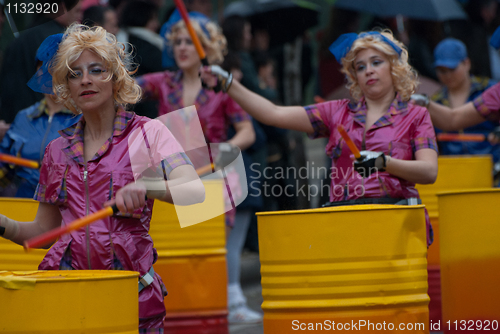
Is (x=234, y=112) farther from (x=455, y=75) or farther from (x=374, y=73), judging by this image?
(x=455, y=75)

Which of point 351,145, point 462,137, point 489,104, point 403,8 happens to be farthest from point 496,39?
point 403,8

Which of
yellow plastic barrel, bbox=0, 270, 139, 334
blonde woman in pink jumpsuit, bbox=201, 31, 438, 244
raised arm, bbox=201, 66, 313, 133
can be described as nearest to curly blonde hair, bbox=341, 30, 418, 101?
blonde woman in pink jumpsuit, bbox=201, 31, 438, 244

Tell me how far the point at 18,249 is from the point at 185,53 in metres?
2.06

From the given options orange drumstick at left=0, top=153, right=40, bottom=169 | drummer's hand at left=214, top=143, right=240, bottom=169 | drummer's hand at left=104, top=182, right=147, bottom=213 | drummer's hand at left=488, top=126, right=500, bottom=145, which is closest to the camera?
drummer's hand at left=104, top=182, right=147, bottom=213

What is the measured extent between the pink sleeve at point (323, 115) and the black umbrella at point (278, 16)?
4205 mm

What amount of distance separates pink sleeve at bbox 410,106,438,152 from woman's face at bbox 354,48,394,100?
233 mm

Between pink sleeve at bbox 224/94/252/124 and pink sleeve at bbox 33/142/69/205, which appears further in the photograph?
pink sleeve at bbox 224/94/252/124

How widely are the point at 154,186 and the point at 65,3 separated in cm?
284

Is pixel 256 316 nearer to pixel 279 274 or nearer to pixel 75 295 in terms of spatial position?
pixel 279 274

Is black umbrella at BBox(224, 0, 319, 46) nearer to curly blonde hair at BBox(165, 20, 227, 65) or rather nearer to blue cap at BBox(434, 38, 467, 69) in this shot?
blue cap at BBox(434, 38, 467, 69)

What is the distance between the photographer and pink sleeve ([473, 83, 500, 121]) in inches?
184

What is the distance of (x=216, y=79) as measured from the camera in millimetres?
4145

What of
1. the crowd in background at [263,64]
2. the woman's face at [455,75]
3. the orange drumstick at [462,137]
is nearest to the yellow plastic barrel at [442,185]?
the crowd in background at [263,64]

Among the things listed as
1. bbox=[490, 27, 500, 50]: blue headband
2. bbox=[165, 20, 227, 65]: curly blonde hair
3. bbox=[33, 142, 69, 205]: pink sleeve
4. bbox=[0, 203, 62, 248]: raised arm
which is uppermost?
bbox=[165, 20, 227, 65]: curly blonde hair
